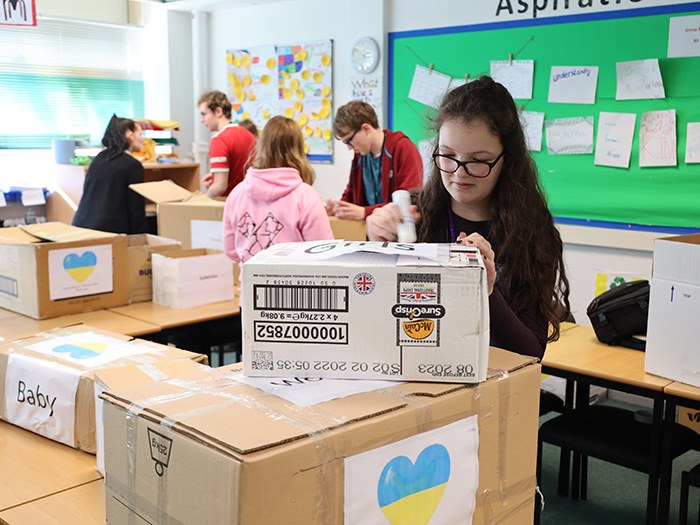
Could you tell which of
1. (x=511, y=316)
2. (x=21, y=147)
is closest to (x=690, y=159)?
(x=511, y=316)

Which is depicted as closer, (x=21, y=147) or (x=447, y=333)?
(x=447, y=333)

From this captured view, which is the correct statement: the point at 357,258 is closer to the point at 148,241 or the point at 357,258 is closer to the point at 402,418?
the point at 402,418

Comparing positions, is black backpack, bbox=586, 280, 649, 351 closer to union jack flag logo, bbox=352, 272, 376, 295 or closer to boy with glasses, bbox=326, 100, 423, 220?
boy with glasses, bbox=326, 100, 423, 220

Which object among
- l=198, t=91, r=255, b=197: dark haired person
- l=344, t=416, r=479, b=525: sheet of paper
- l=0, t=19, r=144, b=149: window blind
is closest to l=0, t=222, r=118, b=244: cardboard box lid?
l=198, t=91, r=255, b=197: dark haired person

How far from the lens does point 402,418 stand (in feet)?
3.08

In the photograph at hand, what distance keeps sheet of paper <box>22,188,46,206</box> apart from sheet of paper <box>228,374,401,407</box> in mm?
5236

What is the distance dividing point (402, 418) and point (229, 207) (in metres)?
2.38

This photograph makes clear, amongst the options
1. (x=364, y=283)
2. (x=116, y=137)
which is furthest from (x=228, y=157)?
(x=364, y=283)

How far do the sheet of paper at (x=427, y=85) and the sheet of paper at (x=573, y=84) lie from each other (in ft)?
2.39

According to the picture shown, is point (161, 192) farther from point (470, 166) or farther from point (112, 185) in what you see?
point (470, 166)

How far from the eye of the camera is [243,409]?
919 millimetres

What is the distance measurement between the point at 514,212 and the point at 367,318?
56 centimetres

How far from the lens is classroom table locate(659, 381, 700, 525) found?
90.4 inches

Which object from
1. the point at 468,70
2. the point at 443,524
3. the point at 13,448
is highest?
the point at 468,70
